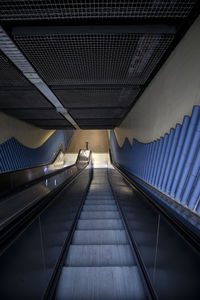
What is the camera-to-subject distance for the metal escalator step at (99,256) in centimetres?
213

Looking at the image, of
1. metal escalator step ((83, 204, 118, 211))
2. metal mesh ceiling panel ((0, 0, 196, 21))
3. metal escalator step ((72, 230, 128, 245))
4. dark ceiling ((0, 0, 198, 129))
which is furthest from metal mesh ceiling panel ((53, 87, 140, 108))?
metal escalator step ((72, 230, 128, 245))

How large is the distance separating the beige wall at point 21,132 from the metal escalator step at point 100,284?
564 centimetres

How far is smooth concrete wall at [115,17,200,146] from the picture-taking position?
2021 millimetres

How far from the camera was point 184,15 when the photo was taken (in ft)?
5.64

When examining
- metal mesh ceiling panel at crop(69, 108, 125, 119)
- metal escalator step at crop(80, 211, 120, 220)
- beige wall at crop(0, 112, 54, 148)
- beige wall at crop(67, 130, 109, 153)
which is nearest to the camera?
metal escalator step at crop(80, 211, 120, 220)

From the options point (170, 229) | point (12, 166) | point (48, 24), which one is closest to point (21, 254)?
point (170, 229)

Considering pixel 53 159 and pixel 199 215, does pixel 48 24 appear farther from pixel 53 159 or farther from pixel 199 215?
pixel 53 159

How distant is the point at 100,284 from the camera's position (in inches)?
68.2

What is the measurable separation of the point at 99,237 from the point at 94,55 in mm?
3091

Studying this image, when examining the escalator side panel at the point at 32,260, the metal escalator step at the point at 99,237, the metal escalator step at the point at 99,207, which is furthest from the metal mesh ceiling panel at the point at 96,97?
the metal escalator step at the point at 99,237

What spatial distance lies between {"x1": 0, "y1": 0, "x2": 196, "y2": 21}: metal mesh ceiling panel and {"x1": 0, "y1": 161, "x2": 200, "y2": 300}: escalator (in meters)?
2.19

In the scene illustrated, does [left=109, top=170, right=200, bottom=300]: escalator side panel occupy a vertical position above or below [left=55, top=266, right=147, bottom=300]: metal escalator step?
above

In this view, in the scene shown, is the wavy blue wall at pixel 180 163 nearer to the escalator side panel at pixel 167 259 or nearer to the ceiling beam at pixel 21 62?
the escalator side panel at pixel 167 259

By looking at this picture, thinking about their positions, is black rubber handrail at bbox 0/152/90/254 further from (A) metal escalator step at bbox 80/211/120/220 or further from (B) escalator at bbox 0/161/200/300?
(A) metal escalator step at bbox 80/211/120/220
